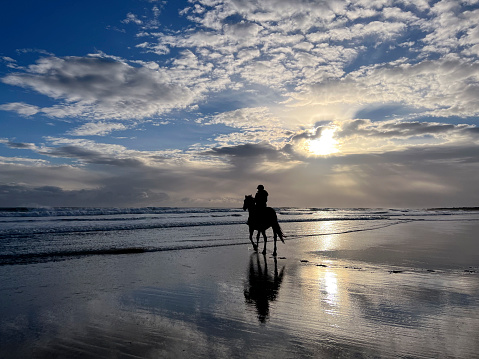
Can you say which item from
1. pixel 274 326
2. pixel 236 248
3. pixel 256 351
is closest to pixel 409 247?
pixel 236 248

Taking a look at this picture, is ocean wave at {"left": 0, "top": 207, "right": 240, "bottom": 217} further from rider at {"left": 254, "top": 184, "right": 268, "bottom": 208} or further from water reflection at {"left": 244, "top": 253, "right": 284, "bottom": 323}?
water reflection at {"left": 244, "top": 253, "right": 284, "bottom": 323}

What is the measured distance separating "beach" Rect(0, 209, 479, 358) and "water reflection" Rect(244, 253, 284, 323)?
29mm

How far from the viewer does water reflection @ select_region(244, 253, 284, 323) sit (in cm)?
582

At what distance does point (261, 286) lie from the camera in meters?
7.46

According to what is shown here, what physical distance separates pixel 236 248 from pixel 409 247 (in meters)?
7.69

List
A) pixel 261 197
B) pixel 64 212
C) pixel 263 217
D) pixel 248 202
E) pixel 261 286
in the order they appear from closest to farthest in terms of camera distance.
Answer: pixel 261 286 < pixel 263 217 < pixel 261 197 < pixel 248 202 < pixel 64 212

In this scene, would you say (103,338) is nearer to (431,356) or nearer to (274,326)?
(274,326)

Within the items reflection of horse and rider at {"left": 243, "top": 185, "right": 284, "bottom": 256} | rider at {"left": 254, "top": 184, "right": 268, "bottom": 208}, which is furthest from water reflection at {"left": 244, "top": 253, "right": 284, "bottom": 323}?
rider at {"left": 254, "top": 184, "right": 268, "bottom": 208}

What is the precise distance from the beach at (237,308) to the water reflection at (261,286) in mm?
29

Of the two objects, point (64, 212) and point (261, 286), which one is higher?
point (64, 212)

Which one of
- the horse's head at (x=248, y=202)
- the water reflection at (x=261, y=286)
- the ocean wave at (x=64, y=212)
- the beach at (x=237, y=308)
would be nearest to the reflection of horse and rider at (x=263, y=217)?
the horse's head at (x=248, y=202)

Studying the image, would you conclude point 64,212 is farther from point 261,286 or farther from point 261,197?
point 261,286

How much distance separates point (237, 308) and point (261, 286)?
184 centimetres

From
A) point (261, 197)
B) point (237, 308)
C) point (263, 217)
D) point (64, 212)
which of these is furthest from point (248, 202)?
point (64, 212)
